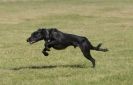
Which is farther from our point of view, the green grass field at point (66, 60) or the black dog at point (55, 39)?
the black dog at point (55, 39)

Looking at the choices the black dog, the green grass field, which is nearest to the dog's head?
the black dog

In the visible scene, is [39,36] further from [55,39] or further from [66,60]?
[66,60]

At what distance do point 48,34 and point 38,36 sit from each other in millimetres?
305

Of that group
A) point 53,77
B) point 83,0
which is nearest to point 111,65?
point 53,77

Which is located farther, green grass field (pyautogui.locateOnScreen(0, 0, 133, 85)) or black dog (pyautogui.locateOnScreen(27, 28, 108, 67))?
black dog (pyautogui.locateOnScreen(27, 28, 108, 67))

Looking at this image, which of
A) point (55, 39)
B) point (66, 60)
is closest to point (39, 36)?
point (55, 39)

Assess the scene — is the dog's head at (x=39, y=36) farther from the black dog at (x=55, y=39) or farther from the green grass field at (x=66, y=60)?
the green grass field at (x=66, y=60)

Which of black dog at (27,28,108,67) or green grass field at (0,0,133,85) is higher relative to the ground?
black dog at (27,28,108,67)

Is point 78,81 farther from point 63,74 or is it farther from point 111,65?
point 111,65

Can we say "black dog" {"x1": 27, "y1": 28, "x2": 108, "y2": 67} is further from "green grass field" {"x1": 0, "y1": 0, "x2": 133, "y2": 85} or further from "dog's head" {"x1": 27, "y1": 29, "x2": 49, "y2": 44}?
"green grass field" {"x1": 0, "y1": 0, "x2": 133, "y2": 85}

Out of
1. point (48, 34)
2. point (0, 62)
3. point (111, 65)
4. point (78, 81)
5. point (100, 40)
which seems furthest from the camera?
point (100, 40)

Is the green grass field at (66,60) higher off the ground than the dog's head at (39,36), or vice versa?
the dog's head at (39,36)

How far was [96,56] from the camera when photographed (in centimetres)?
1895

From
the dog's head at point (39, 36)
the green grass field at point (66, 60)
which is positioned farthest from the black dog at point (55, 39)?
the green grass field at point (66, 60)
